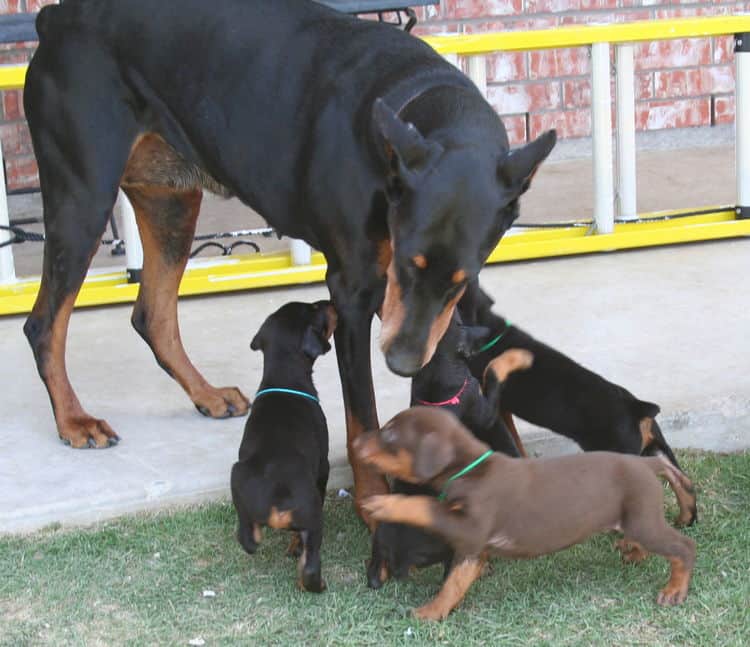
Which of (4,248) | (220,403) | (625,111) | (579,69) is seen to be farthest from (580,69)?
(220,403)

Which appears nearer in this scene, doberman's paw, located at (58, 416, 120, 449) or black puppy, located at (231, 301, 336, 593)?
black puppy, located at (231, 301, 336, 593)

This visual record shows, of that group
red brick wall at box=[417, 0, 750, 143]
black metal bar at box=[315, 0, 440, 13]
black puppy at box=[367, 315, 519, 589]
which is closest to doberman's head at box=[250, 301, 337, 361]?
black puppy at box=[367, 315, 519, 589]

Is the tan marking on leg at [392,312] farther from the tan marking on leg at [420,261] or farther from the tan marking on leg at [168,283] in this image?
the tan marking on leg at [168,283]

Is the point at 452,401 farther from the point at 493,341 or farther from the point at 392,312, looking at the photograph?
the point at 493,341

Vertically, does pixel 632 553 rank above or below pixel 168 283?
below

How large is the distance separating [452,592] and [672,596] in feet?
1.84

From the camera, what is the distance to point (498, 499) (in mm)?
3166

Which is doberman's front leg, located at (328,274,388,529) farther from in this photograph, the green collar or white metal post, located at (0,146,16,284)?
white metal post, located at (0,146,16,284)

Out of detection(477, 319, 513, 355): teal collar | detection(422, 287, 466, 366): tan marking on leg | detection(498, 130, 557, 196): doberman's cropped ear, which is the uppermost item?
detection(498, 130, 557, 196): doberman's cropped ear

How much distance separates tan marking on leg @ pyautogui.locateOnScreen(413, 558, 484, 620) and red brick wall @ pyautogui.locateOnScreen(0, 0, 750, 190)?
5752 mm

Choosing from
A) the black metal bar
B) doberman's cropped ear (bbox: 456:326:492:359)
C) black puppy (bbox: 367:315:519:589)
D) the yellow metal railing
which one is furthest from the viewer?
the black metal bar

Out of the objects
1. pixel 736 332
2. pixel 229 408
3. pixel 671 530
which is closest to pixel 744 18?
pixel 736 332

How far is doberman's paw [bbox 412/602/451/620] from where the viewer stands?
3297mm

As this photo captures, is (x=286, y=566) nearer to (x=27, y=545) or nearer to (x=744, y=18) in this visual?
(x=27, y=545)
